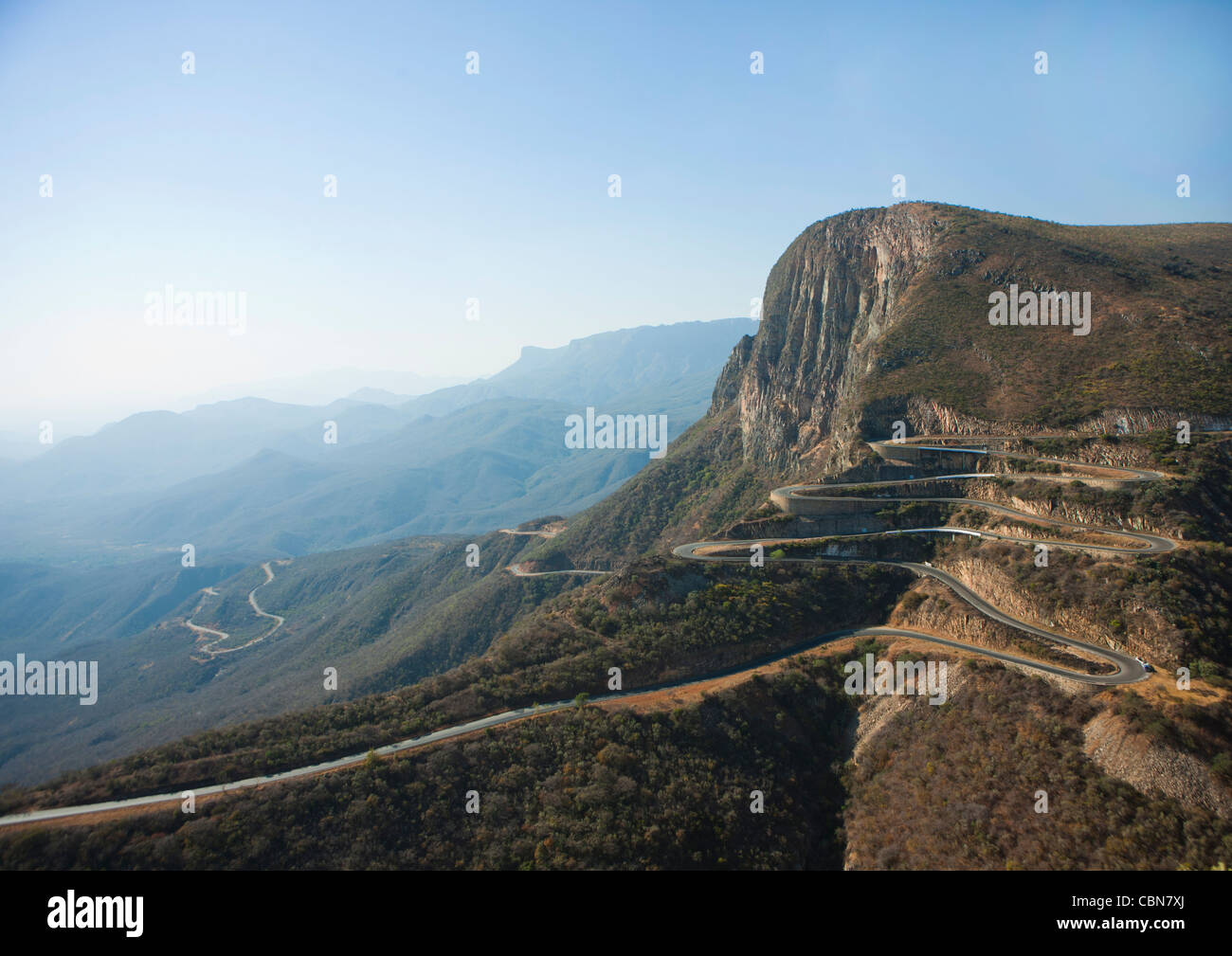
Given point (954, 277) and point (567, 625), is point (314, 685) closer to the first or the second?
point (567, 625)

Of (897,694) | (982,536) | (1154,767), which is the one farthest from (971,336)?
(1154,767)

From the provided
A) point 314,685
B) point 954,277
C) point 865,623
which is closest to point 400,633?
point 314,685

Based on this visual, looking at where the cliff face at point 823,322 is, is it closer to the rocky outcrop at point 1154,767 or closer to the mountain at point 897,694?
the mountain at point 897,694

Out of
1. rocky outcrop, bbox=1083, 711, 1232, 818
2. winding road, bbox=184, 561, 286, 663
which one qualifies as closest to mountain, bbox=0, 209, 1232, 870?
rocky outcrop, bbox=1083, 711, 1232, 818

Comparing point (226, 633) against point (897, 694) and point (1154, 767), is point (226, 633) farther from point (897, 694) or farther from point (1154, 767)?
point (1154, 767)

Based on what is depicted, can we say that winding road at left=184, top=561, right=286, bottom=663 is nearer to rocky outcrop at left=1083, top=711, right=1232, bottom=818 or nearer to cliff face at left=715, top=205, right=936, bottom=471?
cliff face at left=715, top=205, right=936, bottom=471
